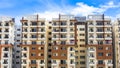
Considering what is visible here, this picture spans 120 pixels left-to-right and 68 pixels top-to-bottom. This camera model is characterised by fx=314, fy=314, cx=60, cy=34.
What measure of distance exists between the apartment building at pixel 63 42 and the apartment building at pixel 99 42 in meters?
4.34

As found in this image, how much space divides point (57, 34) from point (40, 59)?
7719 mm

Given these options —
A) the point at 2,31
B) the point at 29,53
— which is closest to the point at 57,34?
the point at 29,53

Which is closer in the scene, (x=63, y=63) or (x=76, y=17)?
(x=63, y=63)

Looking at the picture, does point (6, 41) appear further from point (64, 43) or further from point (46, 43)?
point (64, 43)

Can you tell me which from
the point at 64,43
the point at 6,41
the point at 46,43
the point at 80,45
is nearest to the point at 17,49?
the point at 6,41

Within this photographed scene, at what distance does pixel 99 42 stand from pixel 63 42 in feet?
30.1

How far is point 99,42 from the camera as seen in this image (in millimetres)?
80000

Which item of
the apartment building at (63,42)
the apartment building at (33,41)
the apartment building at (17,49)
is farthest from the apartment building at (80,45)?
the apartment building at (17,49)

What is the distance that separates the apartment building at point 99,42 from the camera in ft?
258

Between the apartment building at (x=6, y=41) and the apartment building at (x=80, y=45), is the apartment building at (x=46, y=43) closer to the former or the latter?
the apartment building at (x=80, y=45)

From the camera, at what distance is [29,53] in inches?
3135

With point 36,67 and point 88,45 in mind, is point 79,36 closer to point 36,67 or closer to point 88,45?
point 88,45

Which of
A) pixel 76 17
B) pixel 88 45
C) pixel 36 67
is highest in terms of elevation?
pixel 76 17

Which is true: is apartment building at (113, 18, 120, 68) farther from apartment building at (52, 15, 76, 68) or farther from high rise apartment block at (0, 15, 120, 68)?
apartment building at (52, 15, 76, 68)
